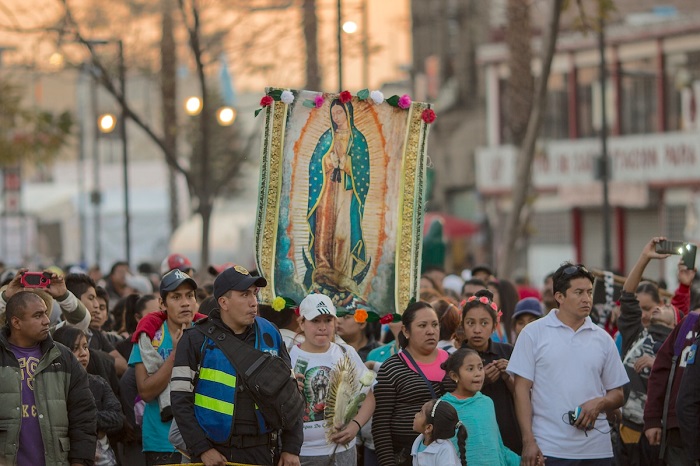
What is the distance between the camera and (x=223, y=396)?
Answer: 8.33 metres

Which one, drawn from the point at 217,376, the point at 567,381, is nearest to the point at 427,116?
the point at 567,381

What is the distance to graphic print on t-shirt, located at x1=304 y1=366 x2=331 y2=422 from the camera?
31.3ft

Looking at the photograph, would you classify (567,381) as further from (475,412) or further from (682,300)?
(682,300)

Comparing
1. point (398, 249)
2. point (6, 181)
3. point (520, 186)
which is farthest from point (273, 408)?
point (6, 181)

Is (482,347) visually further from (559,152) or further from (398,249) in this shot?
(559,152)

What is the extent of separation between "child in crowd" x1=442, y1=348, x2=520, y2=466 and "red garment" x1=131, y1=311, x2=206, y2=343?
5.63ft

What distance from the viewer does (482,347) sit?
10.0 m

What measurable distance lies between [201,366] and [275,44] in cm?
1547

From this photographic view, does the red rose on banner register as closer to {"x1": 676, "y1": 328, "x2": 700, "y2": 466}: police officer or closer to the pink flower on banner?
the pink flower on banner

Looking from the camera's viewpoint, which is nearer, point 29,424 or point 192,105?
point 29,424

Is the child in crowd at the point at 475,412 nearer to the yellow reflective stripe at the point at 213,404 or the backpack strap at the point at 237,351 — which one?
the backpack strap at the point at 237,351

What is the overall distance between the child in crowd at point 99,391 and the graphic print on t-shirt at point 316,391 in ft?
4.07

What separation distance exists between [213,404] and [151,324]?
1.48 metres

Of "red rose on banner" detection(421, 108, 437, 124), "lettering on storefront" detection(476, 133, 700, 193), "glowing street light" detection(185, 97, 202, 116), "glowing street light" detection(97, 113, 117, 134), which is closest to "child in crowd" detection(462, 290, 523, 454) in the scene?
"red rose on banner" detection(421, 108, 437, 124)
